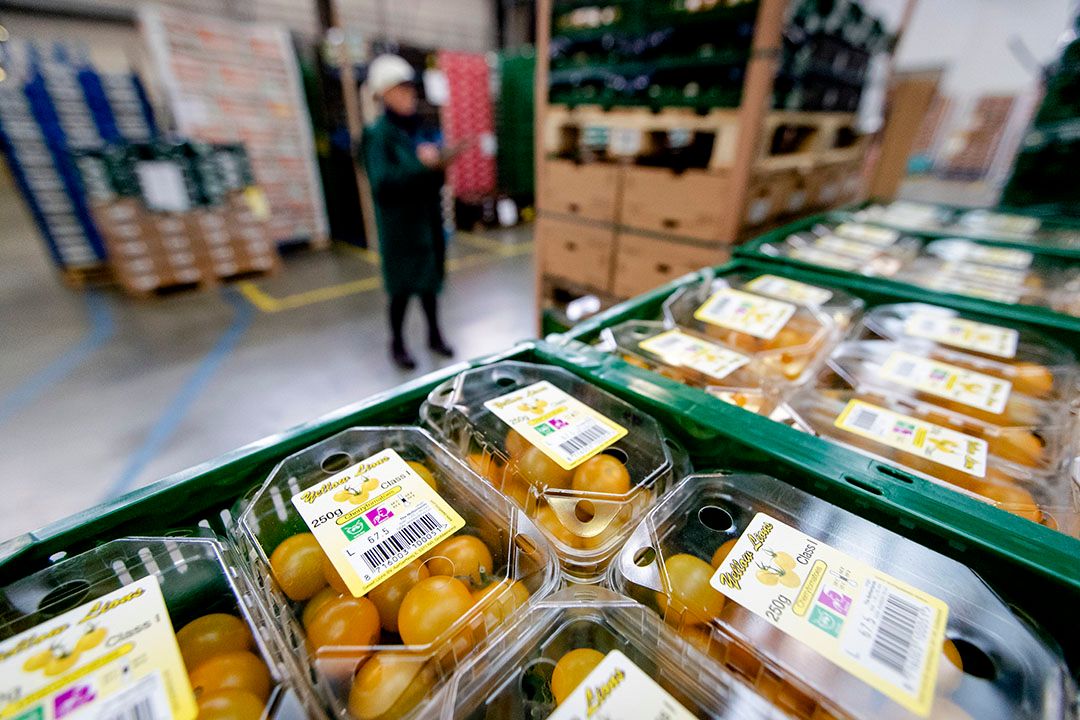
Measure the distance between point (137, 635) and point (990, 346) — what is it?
1.69m

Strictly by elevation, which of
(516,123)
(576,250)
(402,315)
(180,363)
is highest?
(516,123)

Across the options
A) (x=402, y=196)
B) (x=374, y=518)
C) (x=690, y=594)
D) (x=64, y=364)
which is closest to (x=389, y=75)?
(x=402, y=196)

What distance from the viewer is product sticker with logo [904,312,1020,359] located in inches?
45.0

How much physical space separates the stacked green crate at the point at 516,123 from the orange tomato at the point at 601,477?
8887 mm

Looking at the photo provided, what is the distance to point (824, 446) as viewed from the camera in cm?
73

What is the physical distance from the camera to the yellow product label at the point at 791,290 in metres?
1.43

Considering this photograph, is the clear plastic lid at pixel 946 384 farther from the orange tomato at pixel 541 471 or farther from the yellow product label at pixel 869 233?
the yellow product label at pixel 869 233

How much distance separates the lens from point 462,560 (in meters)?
0.61

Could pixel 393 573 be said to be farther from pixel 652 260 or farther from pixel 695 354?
pixel 652 260

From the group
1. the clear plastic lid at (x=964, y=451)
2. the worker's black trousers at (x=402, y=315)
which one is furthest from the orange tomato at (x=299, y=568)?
the worker's black trousers at (x=402, y=315)

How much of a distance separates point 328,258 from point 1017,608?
7.01m

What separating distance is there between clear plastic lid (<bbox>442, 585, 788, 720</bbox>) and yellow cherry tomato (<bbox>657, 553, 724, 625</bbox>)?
0.03m

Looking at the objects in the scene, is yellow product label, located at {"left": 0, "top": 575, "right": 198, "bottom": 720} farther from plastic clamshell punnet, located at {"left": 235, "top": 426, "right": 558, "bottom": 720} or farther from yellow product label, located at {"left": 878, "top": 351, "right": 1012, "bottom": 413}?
yellow product label, located at {"left": 878, "top": 351, "right": 1012, "bottom": 413}

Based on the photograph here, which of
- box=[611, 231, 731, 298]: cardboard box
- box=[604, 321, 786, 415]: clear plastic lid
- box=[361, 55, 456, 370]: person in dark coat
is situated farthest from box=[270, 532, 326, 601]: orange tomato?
box=[361, 55, 456, 370]: person in dark coat
